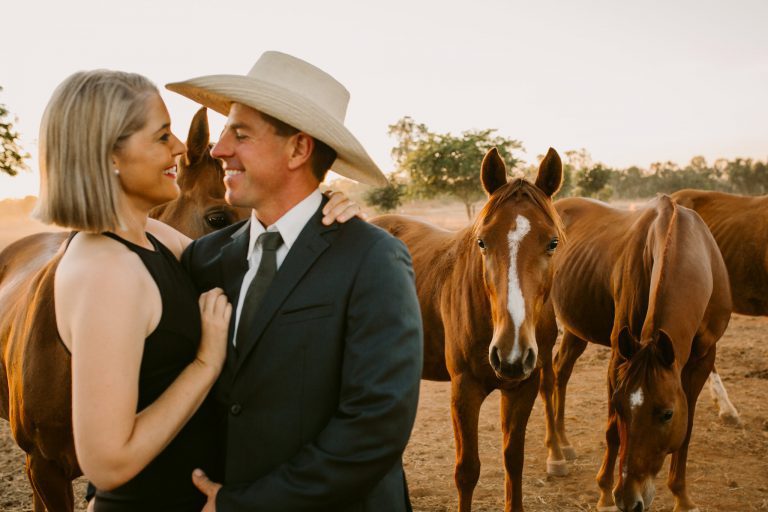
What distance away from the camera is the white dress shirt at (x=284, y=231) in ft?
5.86

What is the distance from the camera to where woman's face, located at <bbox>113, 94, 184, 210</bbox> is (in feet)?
5.40

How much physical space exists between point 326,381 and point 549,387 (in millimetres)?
4434

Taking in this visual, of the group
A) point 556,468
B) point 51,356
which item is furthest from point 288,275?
point 556,468

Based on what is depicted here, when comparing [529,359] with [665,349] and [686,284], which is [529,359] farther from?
[686,284]

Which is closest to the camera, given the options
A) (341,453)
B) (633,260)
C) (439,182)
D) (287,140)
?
(341,453)

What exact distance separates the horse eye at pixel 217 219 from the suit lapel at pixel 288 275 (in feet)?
5.29

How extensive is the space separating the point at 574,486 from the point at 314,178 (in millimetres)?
4135

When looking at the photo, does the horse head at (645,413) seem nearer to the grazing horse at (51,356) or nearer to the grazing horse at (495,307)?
the grazing horse at (495,307)

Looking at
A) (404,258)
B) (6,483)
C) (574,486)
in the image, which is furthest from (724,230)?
(6,483)

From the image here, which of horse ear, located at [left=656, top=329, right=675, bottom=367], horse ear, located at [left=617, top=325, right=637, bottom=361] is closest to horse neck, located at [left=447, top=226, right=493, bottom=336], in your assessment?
horse ear, located at [left=617, top=325, right=637, bottom=361]

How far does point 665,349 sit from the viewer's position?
10.9ft

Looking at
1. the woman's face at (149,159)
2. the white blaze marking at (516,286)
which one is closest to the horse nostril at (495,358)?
the white blaze marking at (516,286)

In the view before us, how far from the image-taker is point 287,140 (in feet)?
6.05

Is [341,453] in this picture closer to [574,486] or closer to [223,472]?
[223,472]
